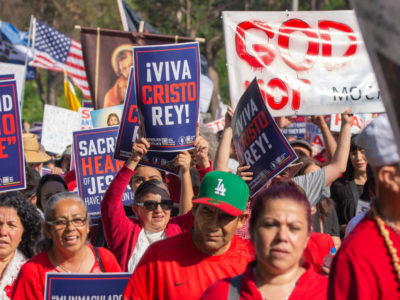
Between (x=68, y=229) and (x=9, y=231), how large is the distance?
50cm

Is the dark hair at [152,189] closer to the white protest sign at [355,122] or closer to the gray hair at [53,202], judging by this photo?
the gray hair at [53,202]

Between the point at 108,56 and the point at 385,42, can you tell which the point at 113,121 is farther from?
the point at 385,42

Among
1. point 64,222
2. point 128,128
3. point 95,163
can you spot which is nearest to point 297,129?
point 95,163

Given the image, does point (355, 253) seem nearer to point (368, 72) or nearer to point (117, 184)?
point (117, 184)

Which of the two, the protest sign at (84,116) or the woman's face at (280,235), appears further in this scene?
the protest sign at (84,116)

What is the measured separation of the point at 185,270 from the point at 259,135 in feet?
5.87

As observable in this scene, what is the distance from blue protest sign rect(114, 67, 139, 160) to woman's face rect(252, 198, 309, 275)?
2.86 metres

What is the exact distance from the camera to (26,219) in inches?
182

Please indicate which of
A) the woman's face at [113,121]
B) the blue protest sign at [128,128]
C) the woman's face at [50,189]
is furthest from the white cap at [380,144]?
the woman's face at [113,121]

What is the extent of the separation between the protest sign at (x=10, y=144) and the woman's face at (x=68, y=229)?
5.30ft

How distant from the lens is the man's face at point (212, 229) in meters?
3.43

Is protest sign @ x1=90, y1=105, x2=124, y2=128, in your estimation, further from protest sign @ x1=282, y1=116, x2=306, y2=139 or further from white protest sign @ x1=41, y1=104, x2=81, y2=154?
white protest sign @ x1=41, y1=104, x2=81, y2=154

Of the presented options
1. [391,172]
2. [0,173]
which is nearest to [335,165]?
[0,173]

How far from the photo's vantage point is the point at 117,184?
4.65 meters
